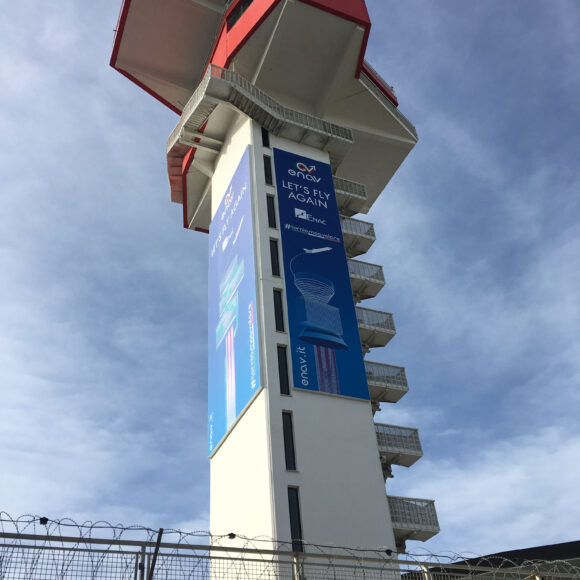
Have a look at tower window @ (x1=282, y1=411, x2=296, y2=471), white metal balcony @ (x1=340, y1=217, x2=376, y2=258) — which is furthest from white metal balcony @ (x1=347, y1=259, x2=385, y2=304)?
tower window @ (x1=282, y1=411, x2=296, y2=471)

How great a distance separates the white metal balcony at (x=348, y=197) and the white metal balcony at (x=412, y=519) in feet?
61.3

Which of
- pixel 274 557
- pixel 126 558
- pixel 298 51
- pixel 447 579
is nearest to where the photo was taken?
pixel 126 558

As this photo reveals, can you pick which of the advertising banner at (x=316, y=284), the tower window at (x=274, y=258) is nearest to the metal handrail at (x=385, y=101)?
the advertising banner at (x=316, y=284)

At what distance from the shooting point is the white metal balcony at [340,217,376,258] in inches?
1510

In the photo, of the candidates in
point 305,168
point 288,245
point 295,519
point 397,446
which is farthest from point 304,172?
point 295,519

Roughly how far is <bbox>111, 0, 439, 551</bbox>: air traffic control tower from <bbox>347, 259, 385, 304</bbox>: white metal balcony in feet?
0.43

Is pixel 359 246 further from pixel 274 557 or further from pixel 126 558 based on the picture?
pixel 126 558

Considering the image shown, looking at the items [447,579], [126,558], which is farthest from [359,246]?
[126,558]

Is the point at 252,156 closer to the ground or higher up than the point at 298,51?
closer to the ground

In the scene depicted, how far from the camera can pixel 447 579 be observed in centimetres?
1638

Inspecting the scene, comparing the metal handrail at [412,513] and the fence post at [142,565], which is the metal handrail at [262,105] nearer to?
the metal handrail at [412,513]

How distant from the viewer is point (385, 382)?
33.2 meters

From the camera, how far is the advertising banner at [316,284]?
94.8 ft

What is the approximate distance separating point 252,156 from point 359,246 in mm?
8546
